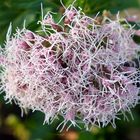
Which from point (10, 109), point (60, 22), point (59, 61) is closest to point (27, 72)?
point (59, 61)

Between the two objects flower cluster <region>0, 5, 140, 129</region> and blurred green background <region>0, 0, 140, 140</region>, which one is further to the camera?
blurred green background <region>0, 0, 140, 140</region>

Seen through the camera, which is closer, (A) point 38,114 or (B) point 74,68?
(B) point 74,68

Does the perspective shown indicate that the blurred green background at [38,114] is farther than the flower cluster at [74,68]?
Yes

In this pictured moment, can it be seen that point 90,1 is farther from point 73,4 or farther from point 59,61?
point 59,61
